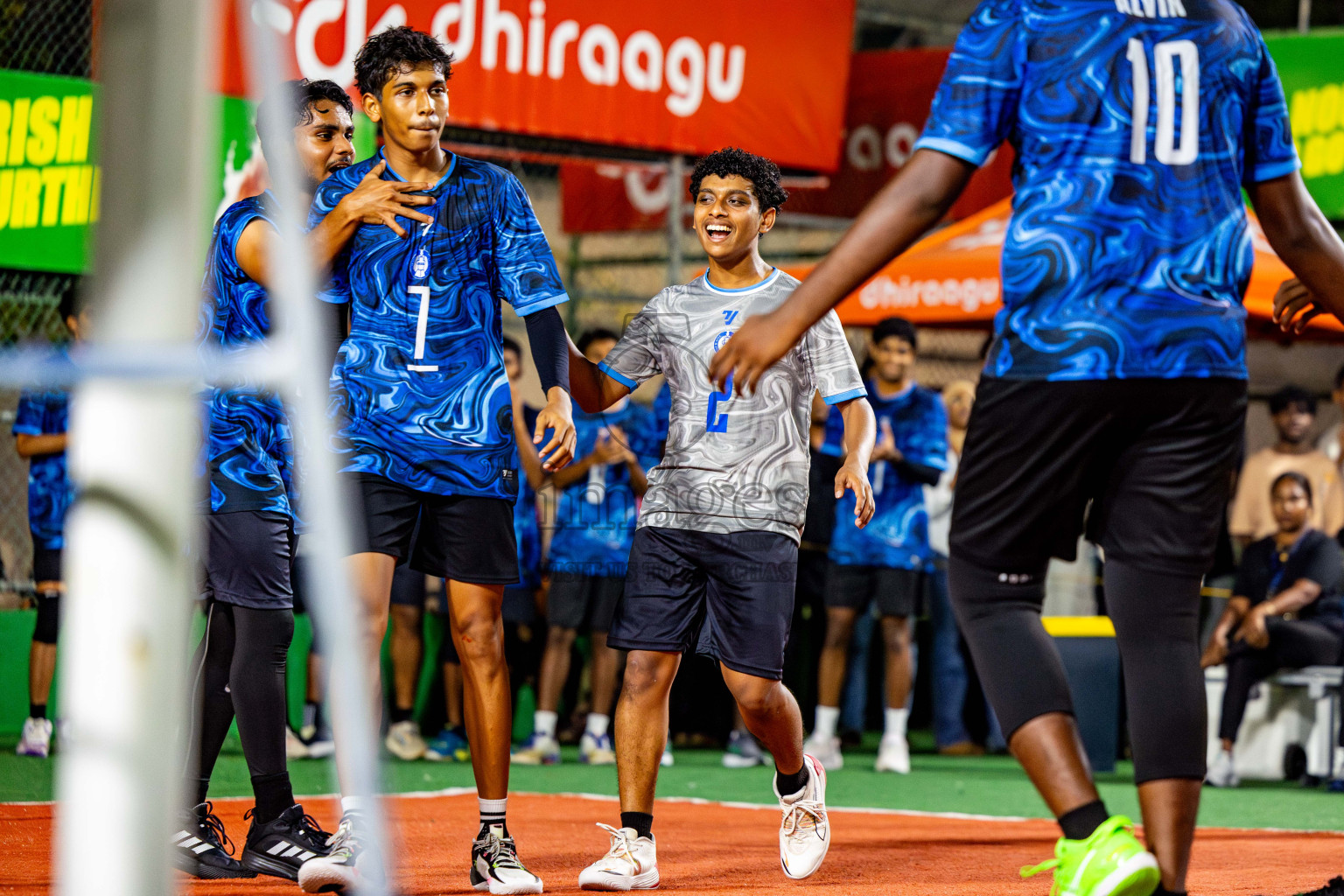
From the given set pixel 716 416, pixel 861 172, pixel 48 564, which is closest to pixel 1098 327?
pixel 716 416

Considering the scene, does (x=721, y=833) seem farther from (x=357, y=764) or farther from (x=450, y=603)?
(x=357, y=764)

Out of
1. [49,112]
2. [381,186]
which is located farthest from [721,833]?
[49,112]

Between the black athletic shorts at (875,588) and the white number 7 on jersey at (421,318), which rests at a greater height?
the white number 7 on jersey at (421,318)

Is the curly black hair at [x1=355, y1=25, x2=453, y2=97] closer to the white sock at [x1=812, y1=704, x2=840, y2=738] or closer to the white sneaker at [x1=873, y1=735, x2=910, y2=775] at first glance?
the white sock at [x1=812, y1=704, x2=840, y2=738]

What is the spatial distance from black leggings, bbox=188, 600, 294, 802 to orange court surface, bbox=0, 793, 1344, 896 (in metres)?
0.34

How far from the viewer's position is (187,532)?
5.95ft

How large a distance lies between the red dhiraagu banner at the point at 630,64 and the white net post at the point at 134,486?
8.26m

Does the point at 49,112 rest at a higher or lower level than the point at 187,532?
higher

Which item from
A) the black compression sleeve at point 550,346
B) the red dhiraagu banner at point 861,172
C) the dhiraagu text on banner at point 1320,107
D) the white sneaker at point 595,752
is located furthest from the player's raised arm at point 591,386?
the dhiraagu text on banner at point 1320,107

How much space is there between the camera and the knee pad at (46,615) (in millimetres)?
8398

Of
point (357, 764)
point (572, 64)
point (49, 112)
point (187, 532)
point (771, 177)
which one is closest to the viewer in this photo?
point (357, 764)

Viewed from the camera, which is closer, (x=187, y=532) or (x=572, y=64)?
(x=187, y=532)

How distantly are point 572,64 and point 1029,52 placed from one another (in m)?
8.82

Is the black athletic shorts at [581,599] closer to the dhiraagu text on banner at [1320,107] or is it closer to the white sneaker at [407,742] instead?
the white sneaker at [407,742]
